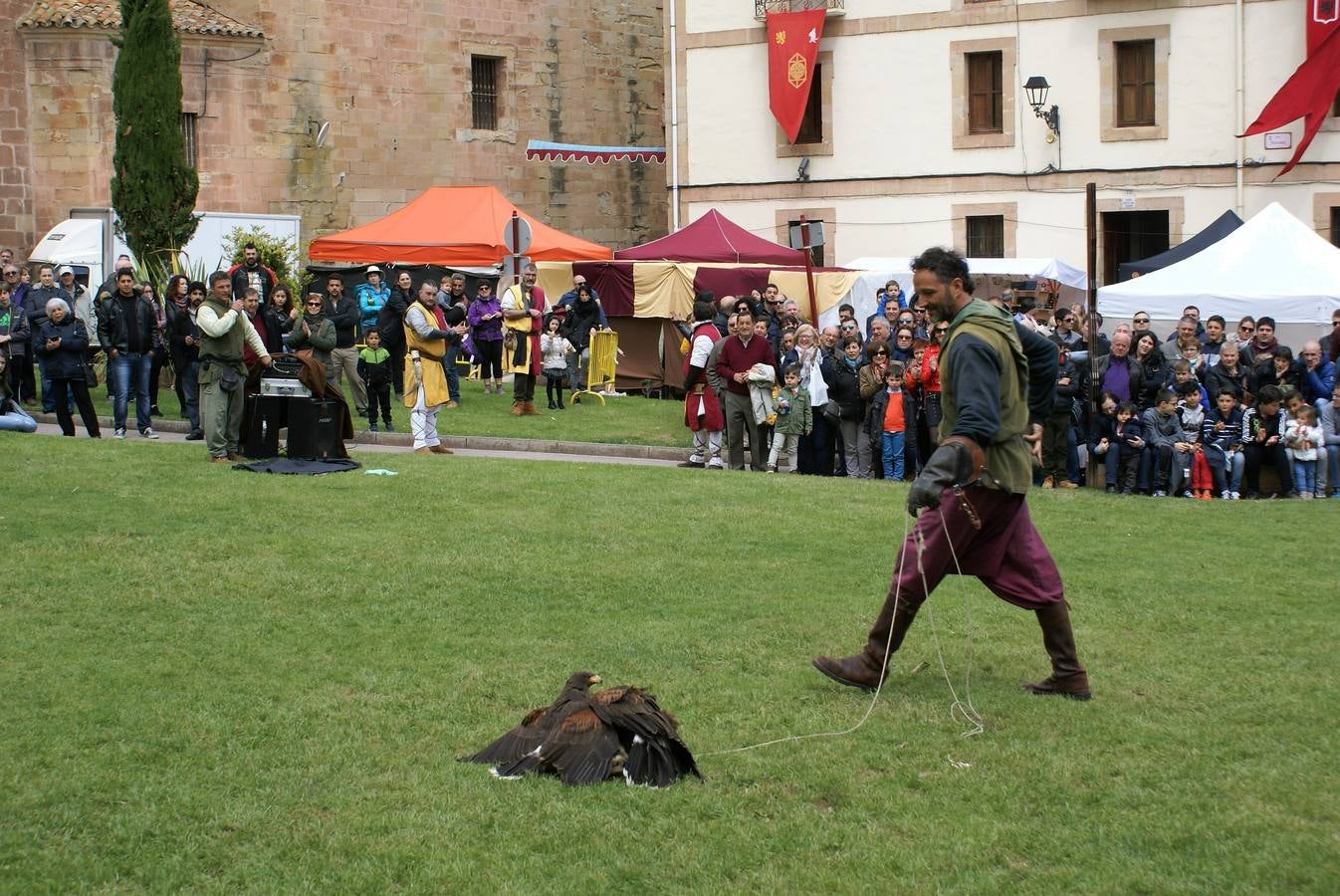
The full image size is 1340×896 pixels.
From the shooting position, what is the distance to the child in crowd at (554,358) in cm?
2205

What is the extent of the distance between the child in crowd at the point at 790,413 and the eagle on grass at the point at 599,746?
10489 mm

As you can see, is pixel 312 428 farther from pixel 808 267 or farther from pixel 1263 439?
pixel 808 267

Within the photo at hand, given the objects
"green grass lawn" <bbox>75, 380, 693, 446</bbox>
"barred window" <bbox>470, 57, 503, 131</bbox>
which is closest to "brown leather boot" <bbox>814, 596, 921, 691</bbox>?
"green grass lawn" <bbox>75, 380, 693, 446</bbox>

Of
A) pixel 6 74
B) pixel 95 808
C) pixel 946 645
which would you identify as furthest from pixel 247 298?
pixel 6 74

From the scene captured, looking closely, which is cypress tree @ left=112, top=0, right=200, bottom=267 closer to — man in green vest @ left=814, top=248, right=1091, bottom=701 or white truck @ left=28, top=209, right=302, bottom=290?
white truck @ left=28, top=209, right=302, bottom=290

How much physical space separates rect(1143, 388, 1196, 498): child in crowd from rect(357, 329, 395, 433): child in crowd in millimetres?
8632

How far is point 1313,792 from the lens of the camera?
224 inches

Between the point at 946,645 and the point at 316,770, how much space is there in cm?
342

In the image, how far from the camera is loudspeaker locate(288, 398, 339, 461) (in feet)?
47.6

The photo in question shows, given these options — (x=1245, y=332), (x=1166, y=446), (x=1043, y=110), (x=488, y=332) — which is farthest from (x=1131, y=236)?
(x=1166, y=446)

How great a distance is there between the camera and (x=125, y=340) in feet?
56.5

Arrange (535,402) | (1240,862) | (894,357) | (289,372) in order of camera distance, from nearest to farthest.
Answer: (1240,862)
(289,372)
(894,357)
(535,402)

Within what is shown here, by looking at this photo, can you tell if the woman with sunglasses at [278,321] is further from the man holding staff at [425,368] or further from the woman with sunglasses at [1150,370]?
the woman with sunglasses at [1150,370]

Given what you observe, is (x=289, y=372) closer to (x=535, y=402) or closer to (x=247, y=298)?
(x=247, y=298)
